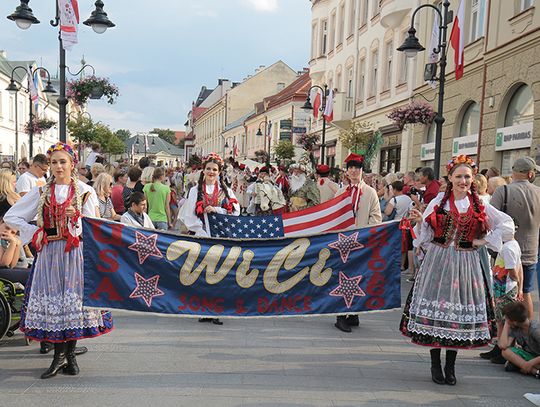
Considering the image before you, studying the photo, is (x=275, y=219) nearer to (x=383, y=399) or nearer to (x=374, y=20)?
(x=383, y=399)

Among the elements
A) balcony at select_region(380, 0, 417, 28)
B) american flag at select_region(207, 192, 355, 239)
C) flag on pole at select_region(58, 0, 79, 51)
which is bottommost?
american flag at select_region(207, 192, 355, 239)

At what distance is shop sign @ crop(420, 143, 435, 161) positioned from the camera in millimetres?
18425

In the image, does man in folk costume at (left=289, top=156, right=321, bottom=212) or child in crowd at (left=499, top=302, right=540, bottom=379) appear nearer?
child in crowd at (left=499, top=302, right=540, bottom=379)

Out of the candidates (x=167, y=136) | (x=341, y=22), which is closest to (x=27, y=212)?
(x=341, y=22)

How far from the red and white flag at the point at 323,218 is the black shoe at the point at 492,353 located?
2.08 metres

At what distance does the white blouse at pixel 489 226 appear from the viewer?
4.50 m

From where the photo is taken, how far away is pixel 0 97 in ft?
150

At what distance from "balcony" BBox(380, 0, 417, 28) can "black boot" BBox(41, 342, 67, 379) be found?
63.3ft

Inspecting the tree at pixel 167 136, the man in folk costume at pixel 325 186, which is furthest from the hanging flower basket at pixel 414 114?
the tree at pixel 167 136

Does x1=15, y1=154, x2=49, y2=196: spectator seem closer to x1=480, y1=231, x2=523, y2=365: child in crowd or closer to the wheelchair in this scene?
the wheelchair

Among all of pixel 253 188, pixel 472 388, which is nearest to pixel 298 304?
pixel 472 388

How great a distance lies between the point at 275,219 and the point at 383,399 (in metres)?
2.76

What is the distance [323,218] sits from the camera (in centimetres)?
638

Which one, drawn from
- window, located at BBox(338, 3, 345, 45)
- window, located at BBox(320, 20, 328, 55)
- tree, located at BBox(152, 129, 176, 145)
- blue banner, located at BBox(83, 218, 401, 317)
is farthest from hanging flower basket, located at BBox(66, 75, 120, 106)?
tree, located at BBox(152, 129, 176, 145)
